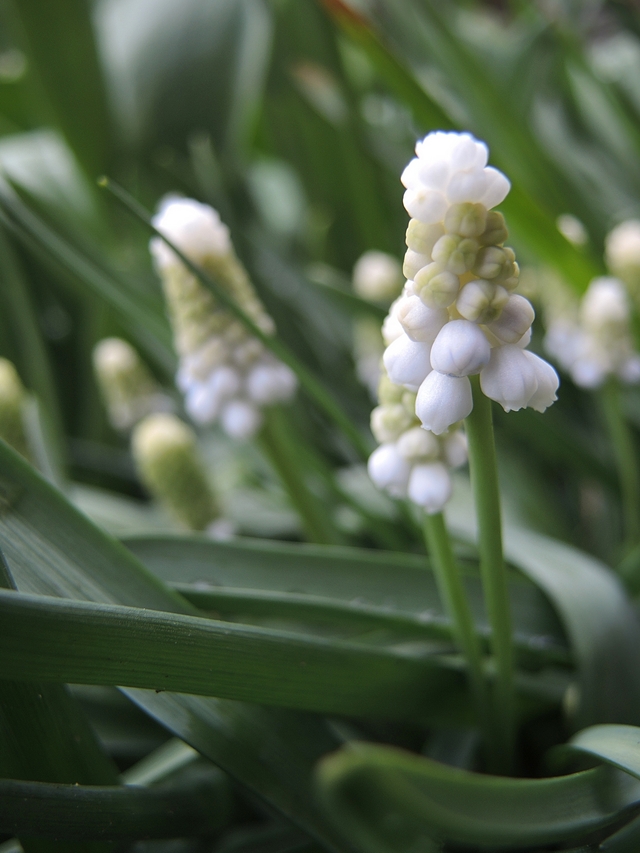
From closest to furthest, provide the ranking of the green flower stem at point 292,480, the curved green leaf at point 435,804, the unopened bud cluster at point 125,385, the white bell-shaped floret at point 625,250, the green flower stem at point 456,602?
the curved green leaf at point 435,804 < the green flower stem at point 456,602 < the green flower stem at point 292,480 < the white bell-shaped floret at point 625,250 < the unopened bud cluster at point 125,385

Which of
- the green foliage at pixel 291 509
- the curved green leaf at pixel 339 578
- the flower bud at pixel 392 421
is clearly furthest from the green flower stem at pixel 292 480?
the flower bud at pixel 392 421

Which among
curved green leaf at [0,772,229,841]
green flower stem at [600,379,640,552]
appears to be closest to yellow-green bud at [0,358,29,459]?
curved green leaf at [0,772,229,841]

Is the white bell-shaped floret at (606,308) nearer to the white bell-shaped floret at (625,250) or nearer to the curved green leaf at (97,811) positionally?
the white bell-shaped floret at (625,250)

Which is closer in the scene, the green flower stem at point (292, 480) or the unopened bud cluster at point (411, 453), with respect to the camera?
the unopened bud cluster at point (411, 453)

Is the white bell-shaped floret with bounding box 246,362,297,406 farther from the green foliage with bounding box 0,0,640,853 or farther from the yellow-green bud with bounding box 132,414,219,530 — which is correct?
the yellow-green bud with bounding box 132,414,219,530

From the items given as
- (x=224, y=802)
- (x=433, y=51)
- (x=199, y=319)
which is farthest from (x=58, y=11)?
(x=224, y=802)
